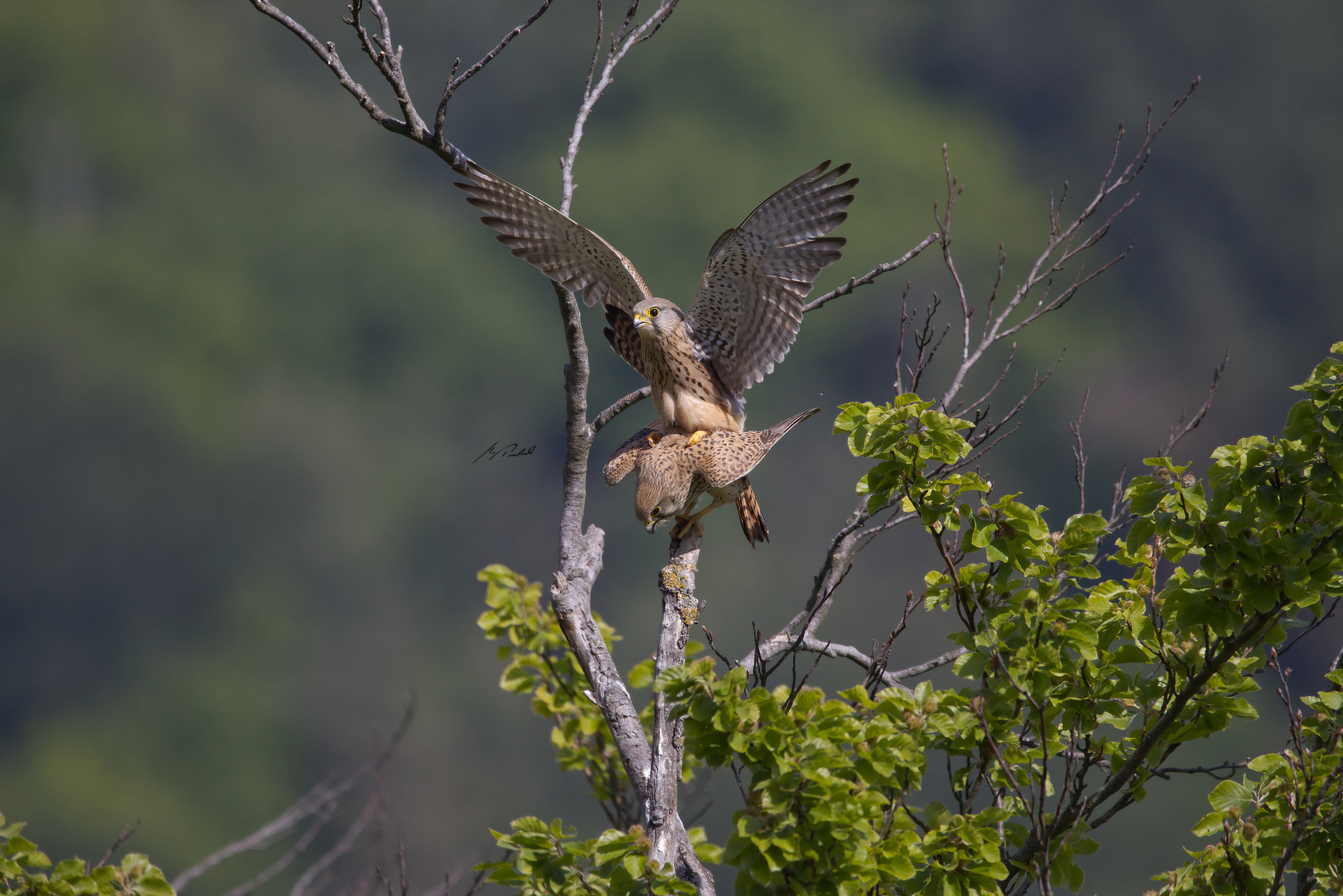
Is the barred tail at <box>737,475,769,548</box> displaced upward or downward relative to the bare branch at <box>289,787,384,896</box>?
upward

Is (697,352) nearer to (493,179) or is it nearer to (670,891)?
(493,179)

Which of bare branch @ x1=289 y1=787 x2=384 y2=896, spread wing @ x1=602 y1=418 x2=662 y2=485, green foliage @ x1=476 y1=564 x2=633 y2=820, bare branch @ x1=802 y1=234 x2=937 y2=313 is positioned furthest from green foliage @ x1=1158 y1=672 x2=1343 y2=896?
bare branch @ x1=289 y1=787 x2=384 y2=896

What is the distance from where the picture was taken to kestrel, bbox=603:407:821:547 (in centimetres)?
303

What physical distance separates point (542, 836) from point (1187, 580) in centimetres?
143

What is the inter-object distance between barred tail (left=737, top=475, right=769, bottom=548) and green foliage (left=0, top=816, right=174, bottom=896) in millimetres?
1931

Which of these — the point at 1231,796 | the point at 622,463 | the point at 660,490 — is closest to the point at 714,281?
the point at 622,463

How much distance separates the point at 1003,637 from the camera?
2.16m

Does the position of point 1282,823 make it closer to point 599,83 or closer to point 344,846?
point 599,83

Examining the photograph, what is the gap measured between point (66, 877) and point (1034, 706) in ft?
6.62

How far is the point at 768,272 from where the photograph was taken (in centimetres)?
360

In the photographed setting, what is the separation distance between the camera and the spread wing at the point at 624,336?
395 cm

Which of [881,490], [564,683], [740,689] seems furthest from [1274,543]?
[564,683]

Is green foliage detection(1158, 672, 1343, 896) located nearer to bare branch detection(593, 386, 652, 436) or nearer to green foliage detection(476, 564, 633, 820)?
bare branch detection(593, 386, 652, 436)

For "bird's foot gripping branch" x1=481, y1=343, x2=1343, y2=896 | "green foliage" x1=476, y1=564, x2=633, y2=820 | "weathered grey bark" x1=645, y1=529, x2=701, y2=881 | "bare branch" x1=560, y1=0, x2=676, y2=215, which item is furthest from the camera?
"green foliage" x1=476, y1=564, x2=633, y2=820
